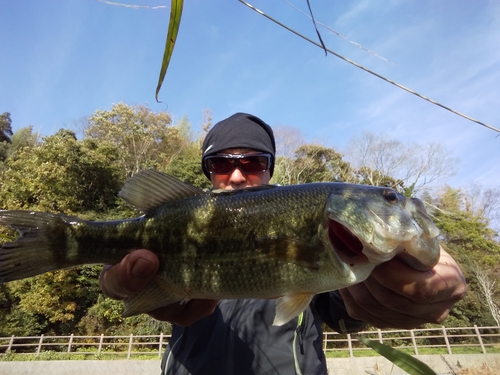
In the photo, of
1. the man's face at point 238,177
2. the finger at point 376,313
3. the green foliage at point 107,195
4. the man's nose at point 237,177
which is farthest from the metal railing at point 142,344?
the finger at point 376,313

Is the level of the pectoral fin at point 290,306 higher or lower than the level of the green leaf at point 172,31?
lower

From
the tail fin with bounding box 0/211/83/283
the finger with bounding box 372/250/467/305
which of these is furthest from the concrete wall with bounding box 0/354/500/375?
the tail fin with bounding box 0/211/83/283

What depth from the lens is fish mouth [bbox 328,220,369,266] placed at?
5.86 feet

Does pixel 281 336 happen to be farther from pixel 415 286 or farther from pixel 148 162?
pixel 148 162

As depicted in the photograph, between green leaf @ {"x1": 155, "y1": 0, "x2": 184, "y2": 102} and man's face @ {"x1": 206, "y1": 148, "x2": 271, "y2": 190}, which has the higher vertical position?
green leaf @ {"x1": 155, "y1": 0, "x2": 184, "y2": 102}

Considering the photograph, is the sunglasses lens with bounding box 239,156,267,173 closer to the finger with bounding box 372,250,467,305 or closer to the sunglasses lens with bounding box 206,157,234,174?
the sunglasses lens with bounding box 206,157,234,174

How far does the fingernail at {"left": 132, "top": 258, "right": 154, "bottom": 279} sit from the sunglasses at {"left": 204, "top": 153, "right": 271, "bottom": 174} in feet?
7.40

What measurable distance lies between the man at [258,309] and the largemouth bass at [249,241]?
12cm

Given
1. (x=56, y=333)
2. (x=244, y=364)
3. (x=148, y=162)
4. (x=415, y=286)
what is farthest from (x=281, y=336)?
(x=148, y=162)

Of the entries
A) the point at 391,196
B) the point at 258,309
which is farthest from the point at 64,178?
the point at 391,196

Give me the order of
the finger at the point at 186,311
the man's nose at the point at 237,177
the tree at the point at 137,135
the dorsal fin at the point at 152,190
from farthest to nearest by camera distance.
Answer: the tree at the point at 137,135 < the man's nose at the point at 237,177 < the finger at the point at 186,311 < the dorsal fin at the point at 152,190

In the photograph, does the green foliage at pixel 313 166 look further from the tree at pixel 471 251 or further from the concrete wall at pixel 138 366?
the concrete wall at pixel 138 366

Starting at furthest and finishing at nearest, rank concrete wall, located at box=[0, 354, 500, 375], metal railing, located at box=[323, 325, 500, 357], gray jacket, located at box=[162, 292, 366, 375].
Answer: metal railing, located at box=[323, 325, 500, 357] < concrete wall, located at box=[0, 354, 500, 375] < gray jacket, located at box=[162, 292, 366, 375]

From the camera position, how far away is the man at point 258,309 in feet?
5.79
